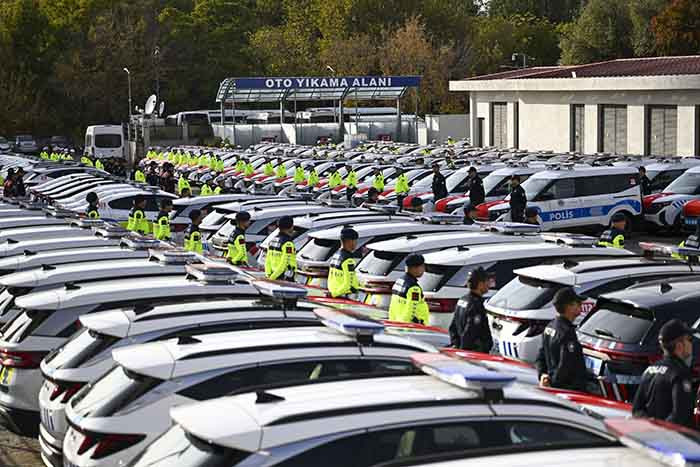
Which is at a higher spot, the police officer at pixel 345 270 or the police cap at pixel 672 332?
the police cap at pixel 672 332

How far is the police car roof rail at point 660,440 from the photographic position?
4629mm

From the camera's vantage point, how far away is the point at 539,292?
11875 mm

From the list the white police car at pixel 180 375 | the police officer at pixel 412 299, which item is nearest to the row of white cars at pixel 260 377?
the white police car at pixel 180 375

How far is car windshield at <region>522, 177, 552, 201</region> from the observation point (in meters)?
26.2

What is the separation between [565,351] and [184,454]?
3927 mm

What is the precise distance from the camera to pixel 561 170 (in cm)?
2666

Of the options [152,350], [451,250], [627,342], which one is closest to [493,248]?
[451,250]

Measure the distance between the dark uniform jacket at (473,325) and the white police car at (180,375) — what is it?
262 centimetres

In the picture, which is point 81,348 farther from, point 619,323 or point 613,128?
point 613,128

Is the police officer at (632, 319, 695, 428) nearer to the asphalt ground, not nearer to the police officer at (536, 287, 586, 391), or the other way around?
the police officer at (536, 287, 586, 391)

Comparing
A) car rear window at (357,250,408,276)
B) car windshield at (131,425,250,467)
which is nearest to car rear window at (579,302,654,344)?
car rear window at (357,250,408,276)

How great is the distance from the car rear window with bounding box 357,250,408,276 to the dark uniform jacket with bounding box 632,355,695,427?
23.1 ft

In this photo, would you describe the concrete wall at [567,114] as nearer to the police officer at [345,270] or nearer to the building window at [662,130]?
the building window at [662,130]

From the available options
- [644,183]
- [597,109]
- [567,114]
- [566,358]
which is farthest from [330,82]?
[566,358]
